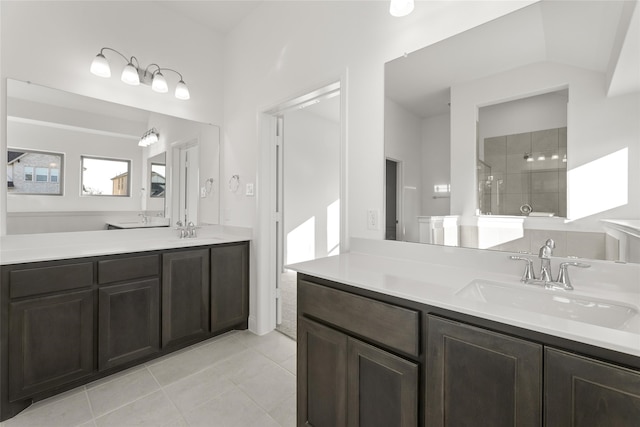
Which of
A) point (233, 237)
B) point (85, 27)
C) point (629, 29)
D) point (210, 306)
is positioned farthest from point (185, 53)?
point (629, 29)

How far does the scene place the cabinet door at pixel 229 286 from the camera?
101 inches

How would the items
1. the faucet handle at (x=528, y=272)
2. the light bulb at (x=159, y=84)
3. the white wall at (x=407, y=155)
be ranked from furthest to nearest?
the light bulb at (x=159, y=84) → the white wall at (x=407, y=155) → the faucet handle at (x=528, y=272)

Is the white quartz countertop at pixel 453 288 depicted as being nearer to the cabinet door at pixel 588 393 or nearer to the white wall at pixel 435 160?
the cabinet door at pixel 588 393

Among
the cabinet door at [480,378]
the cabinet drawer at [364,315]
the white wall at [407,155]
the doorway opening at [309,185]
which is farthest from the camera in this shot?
the doorway opening at [309,185]

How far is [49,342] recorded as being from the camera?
1.75m

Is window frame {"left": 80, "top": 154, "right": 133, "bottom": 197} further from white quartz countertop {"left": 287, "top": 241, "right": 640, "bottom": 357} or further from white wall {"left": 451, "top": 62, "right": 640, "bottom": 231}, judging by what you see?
white wall {"left": 451, "top": 62, "right": 640, "bottom": 231}

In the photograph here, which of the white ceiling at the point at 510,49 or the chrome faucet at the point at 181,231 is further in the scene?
the chrome faucet at the point at 181,231

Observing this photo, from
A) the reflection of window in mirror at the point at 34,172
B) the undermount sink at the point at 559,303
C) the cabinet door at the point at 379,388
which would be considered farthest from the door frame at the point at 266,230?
the undermount sink at the point at 559,303

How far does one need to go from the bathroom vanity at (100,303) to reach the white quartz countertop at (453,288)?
136 cm

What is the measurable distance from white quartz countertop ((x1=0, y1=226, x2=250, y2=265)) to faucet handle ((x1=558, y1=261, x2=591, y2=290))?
92.2 inches

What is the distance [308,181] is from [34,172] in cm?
349

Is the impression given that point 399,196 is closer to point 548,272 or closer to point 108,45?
point 548,272

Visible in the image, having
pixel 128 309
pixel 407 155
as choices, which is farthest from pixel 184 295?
pixel 407 155

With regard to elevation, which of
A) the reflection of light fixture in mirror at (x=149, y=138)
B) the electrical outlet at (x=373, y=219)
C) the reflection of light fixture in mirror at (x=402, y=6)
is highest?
the reflection of light fixture in mirror at (x=402, y=6)
